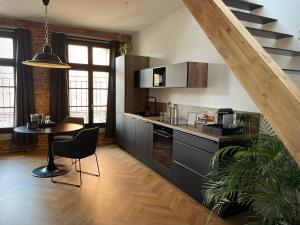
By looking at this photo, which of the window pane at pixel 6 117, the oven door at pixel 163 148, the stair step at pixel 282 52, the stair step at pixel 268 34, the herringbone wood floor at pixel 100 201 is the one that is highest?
the stair step at pixel 268 34

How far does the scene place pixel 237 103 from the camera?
127 inches

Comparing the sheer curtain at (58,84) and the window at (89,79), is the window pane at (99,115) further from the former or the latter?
the sheer curtain at (58,84)

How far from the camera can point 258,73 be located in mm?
1442

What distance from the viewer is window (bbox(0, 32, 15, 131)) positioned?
196 inches

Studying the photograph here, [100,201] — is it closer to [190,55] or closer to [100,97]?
[190,55]

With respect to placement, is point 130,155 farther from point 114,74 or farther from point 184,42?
point 184,42

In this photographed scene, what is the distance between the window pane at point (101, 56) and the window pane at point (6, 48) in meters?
1.80

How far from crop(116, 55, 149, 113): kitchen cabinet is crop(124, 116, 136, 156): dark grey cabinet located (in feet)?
1.04

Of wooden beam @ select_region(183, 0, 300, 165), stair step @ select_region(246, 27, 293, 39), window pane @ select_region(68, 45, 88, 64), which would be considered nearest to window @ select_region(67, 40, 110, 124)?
window pane @ select_region(68, 45, 88, 64)

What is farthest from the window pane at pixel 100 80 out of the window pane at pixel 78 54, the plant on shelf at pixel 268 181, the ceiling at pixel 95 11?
the plant on shelf at pixel 268 181

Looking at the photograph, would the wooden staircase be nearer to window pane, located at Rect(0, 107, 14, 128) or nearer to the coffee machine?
the coffee machine

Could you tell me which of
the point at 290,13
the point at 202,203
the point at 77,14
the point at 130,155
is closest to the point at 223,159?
the point at 202,203

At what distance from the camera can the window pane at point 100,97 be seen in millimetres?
5947

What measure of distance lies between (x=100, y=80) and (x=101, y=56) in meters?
0.61
